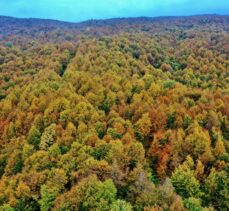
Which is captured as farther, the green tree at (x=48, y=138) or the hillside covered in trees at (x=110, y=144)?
the green tree at (x=48, y=138)

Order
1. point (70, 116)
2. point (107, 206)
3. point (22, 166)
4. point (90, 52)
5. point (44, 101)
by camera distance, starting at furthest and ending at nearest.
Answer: point (90, 52) → point (44, 101) → point (70, 116) → point (22, 166) → point (107, 206)

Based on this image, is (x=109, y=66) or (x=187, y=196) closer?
(x=187, y=196)

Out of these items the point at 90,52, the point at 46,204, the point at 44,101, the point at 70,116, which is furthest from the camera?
the point at 90,52

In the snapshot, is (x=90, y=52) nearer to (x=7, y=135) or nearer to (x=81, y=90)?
(x=81, y=90)

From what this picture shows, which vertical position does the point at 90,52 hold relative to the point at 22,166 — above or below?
above

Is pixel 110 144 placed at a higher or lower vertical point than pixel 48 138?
higher

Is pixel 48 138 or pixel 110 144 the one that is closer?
pixel 110 144

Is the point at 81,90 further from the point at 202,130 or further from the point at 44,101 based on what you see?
the point at 202,130

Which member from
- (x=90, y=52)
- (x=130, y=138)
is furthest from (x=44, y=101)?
(x=90, y=52)

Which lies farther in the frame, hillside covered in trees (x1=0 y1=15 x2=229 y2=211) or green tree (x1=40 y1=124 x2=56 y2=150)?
green tree (x1=40 y1=124 x2=56 y2=150)

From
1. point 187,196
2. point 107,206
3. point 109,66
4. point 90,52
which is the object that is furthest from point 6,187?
point 90,52
